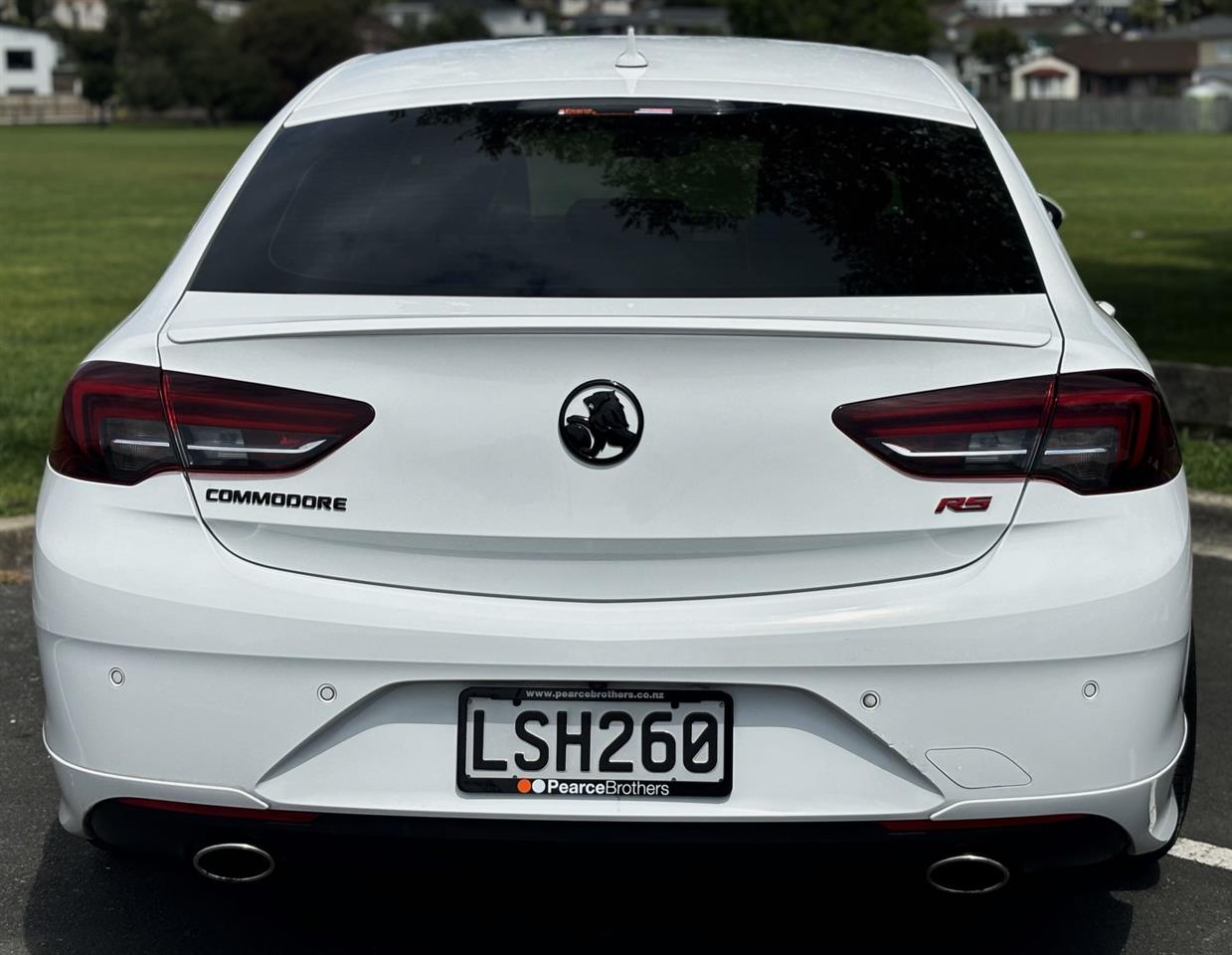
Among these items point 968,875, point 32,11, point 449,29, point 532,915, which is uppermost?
point 968,875

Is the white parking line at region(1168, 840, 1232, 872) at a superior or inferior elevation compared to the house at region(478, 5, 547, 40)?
superior

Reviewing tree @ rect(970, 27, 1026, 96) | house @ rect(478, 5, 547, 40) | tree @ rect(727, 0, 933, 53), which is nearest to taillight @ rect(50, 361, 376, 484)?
tree @ rect(727, 0, 933, 53)

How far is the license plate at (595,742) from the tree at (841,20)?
106524 mm

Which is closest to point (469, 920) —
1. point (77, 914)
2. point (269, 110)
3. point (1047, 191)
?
point (77, 914)

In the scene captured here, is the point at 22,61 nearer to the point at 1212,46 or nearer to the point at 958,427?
the point at 1212,46

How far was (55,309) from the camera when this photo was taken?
13805 mm

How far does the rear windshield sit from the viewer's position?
9.75 feet

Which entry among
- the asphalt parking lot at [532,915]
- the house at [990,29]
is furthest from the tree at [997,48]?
the asphalt parking lot at [532,915]

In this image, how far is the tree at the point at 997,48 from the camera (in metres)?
154

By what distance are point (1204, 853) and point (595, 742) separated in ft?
5.98

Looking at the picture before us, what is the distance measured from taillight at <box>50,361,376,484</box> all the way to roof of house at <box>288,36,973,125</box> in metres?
0.91

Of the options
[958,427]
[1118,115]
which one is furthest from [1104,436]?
[1118,115]

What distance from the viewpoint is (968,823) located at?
2752 mm

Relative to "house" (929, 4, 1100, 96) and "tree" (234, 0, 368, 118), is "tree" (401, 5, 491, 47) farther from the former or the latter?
"house" (929, 4, 1100, 96)
